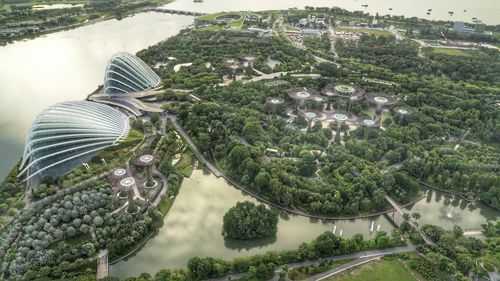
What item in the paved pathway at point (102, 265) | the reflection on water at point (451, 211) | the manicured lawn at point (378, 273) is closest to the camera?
the paved pathway at point (102, 265)

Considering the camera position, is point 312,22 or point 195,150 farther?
point 312,22

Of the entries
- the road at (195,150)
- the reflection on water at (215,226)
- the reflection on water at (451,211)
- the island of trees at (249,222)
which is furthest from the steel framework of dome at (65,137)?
the reflection on water at (451,211)

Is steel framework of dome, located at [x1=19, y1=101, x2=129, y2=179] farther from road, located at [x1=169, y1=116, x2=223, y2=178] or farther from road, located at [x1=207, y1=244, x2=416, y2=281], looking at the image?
road, located at [x1=207, y1=244, x2=416, y2=281]

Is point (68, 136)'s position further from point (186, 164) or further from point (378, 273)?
point (378, 273)

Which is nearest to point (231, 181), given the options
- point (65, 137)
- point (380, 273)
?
point (380, 273)

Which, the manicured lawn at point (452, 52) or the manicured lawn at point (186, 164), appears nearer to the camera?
the manicured lawn at point (186, 164)

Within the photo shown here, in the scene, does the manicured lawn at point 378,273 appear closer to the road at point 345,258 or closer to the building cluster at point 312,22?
the road at point 345,258

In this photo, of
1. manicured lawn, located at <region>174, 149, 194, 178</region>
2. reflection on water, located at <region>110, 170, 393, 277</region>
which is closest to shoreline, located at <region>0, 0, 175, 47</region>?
manicured lawn, located at <region>174, 149, 194, 178</region>
